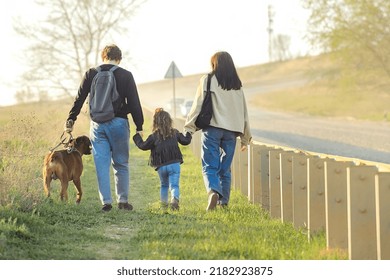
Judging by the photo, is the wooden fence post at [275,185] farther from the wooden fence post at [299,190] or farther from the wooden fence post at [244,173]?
the wooden fence post at [244,173]

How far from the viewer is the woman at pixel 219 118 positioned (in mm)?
10273

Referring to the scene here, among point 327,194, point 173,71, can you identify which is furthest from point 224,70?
point 173,71

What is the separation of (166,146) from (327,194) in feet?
12.5

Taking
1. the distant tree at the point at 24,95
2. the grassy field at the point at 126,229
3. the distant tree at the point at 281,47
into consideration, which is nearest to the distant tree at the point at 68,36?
the distant tree at the point at 24,95

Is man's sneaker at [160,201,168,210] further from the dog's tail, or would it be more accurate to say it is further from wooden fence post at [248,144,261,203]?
the dog's tail

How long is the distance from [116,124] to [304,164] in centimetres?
259

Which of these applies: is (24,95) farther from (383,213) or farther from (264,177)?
(383,213)

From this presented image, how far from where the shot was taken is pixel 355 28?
42562mm

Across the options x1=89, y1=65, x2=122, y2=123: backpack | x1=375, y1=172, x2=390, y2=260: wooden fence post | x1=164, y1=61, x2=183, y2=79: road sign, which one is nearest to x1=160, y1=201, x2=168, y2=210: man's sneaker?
x1=89, y1=65, x2=122, y2=123: backpack

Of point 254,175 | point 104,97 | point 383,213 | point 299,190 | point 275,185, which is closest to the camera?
point 383,213
